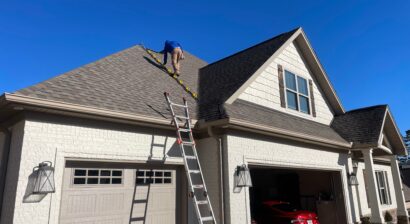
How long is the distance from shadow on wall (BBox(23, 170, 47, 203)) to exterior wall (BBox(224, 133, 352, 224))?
12.9 feet

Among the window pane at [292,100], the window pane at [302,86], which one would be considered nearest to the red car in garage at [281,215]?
the window pane at [292,100]

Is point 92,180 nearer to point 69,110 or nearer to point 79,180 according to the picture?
point 79,180

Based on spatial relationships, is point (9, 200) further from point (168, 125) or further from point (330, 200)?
point (330, 200)

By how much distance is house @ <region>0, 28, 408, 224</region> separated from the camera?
18.8ft

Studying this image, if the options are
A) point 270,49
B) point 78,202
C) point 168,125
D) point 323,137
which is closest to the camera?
point 78,202

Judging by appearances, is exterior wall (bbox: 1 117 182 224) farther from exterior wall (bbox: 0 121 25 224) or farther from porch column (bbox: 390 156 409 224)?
porch column (bbox: 390 156 409 224)

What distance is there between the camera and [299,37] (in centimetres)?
1239

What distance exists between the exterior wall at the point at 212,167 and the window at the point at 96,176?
2.18 m

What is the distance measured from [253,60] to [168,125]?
5.04 m

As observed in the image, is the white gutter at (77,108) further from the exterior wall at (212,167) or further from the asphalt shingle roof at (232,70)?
the asphalt shingle roof at (232,70)

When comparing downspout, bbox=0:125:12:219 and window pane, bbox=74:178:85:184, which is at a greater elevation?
downspout, bbox=0:125:12:219

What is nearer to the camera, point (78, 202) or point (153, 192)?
point (78, 202)

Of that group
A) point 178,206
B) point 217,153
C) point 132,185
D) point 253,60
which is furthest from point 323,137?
point 132,185

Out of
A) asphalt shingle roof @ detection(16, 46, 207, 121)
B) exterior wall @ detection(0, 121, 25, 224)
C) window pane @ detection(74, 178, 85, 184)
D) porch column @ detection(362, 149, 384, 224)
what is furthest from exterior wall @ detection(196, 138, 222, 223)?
porch column @ detection(362, 149, 384, 224)
